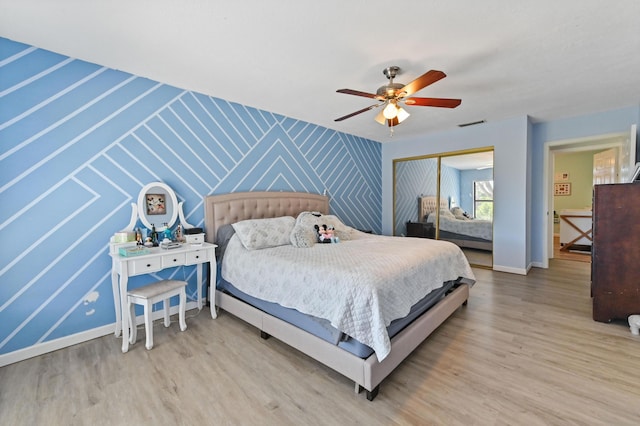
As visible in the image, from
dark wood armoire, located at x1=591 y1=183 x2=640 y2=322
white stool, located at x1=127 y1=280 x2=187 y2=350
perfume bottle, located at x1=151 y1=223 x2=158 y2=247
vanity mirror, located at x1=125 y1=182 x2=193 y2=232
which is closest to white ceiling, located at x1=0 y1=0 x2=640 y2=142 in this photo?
vanity mirror, located at x1=125 y1=182 x2=193 y2=232

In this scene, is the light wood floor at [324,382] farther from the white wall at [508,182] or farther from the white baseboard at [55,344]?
the white wall at [508,182]

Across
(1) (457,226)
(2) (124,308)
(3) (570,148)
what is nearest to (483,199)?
(1) (457,226)

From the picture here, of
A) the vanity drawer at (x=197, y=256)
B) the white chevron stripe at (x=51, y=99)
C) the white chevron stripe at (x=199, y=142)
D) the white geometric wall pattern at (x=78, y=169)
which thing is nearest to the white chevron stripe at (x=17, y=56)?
the white geometric wall pattern at (x=78, y=169)

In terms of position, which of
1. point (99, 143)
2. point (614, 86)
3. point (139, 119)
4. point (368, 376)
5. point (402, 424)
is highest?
point (614, 86)

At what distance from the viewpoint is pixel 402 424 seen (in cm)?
152

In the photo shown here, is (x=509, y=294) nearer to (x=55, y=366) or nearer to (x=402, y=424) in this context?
(x=402, y=424)

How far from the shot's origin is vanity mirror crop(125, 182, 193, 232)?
8.85ft

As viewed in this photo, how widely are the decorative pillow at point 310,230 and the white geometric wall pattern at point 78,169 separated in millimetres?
1061

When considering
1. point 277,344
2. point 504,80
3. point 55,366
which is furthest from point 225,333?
point 504,80

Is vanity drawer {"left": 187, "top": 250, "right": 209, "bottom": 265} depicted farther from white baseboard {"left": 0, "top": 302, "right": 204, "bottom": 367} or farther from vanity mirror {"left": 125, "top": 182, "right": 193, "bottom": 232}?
white baseboard {"left": 0, "top": 302, "right": 204, "bottom": 367}

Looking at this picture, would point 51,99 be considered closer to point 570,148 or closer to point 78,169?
point 78,169

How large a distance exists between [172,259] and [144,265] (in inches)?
9.2

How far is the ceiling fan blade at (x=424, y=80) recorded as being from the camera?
2.04 metres

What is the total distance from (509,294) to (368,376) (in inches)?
111
